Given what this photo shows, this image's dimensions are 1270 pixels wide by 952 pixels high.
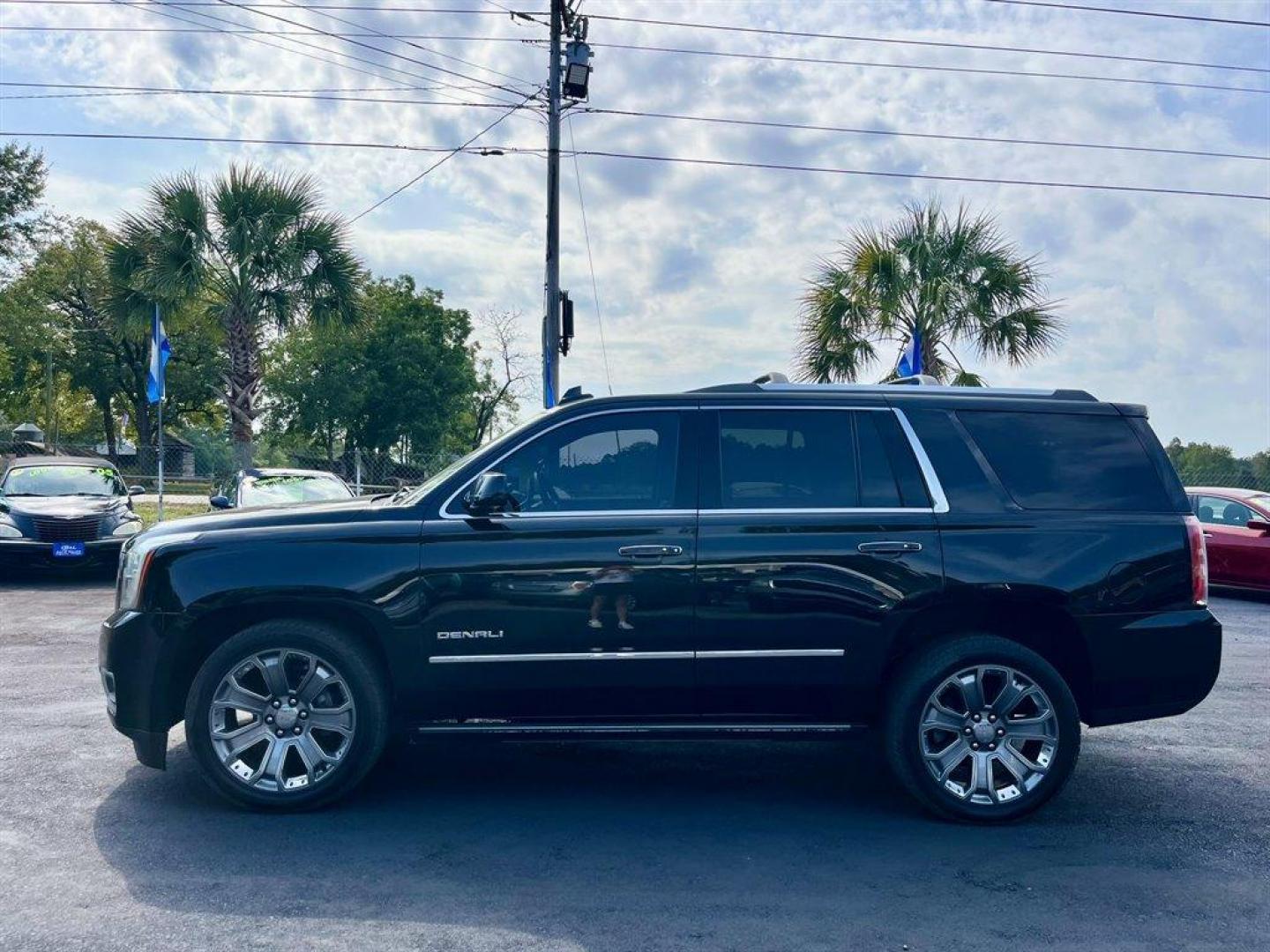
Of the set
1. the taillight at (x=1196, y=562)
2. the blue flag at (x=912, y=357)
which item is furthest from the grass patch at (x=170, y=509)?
the taillight at (x=1196, y=562)

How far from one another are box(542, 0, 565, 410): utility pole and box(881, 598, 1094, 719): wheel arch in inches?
528

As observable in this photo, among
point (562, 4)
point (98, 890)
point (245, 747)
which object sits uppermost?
point (562, 4)

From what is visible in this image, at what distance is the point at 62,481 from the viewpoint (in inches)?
573

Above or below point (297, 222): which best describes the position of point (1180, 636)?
below

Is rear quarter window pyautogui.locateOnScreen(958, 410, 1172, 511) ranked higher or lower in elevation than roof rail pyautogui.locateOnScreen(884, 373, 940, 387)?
lower

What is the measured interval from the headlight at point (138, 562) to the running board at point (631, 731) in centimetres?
140

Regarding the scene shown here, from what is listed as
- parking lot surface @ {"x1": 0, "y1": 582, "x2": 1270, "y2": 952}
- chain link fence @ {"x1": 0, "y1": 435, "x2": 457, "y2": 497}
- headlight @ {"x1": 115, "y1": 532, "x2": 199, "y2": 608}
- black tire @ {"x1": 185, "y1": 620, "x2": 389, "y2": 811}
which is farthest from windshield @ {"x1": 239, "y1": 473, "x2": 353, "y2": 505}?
black tire @ {"x1": 185, "y1": 620, "x2": 389, "y2": 811}

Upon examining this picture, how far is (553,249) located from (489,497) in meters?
14.1

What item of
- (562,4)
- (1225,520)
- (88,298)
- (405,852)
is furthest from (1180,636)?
(88,298)

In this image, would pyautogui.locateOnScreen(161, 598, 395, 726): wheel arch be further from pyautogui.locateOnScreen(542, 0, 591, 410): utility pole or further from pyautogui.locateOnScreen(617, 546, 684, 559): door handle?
pyautogui.locateOnScreen(542, 0, 591, 410): utility pole

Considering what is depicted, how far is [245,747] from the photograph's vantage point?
494cm

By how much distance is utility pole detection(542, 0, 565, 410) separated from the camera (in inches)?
714

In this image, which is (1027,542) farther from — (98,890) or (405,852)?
(98,890)

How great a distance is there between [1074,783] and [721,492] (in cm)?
248
